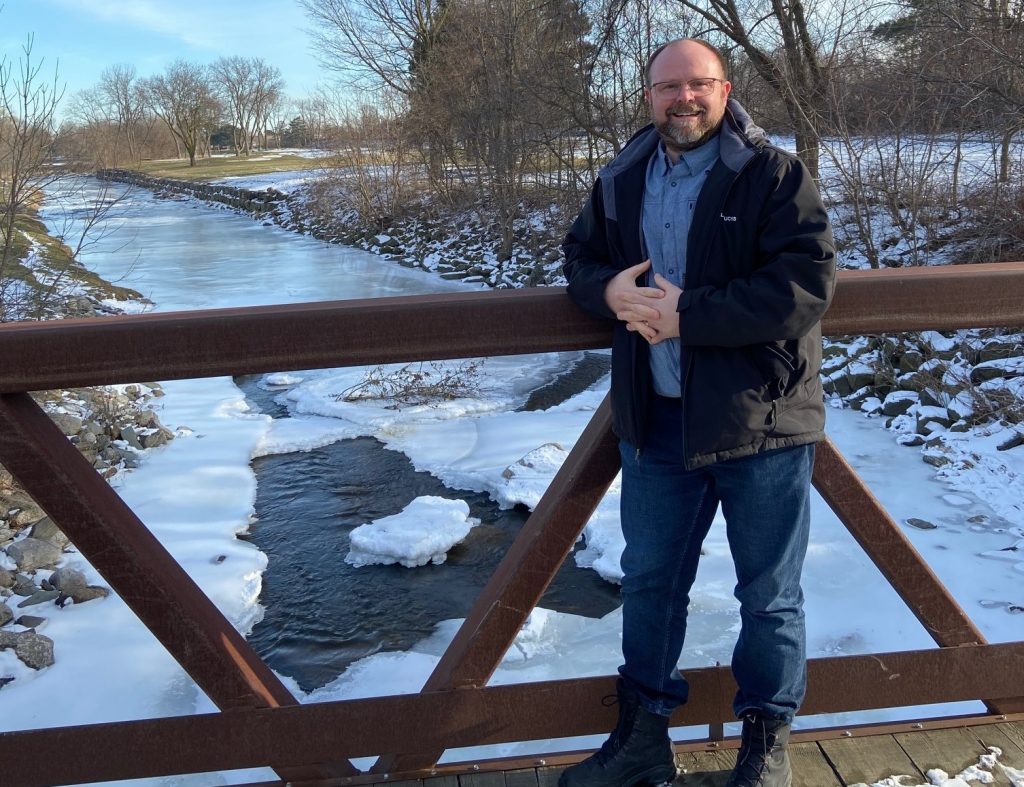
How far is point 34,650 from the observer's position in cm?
409

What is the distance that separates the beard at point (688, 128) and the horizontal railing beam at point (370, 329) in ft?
1.29

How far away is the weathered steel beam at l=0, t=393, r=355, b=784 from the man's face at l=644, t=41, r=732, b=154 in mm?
1386

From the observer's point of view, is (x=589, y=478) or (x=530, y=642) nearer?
(x=589, y=478)

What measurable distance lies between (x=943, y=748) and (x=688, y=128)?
5.19ft

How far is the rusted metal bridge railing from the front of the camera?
69.2 inches

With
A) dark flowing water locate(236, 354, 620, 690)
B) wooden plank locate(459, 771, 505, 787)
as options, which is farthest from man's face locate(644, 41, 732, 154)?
dark flowing water locate(236, 354, 620, 690)

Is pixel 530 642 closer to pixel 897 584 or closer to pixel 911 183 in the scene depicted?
pixel 897 584

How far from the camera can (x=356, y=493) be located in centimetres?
653

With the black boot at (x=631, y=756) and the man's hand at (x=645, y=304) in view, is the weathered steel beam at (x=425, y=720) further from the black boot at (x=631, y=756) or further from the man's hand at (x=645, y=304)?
the man's hand at (x=645, y=304)

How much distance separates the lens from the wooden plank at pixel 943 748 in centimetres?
203

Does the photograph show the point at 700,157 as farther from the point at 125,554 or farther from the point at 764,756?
the point at 125,554

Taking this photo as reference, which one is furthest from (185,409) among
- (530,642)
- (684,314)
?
(684,314)

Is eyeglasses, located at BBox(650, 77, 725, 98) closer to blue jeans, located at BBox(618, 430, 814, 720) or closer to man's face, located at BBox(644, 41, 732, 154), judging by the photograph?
man's face, located at BBox(644, 41, 732, 154)

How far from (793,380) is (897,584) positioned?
66 cm
